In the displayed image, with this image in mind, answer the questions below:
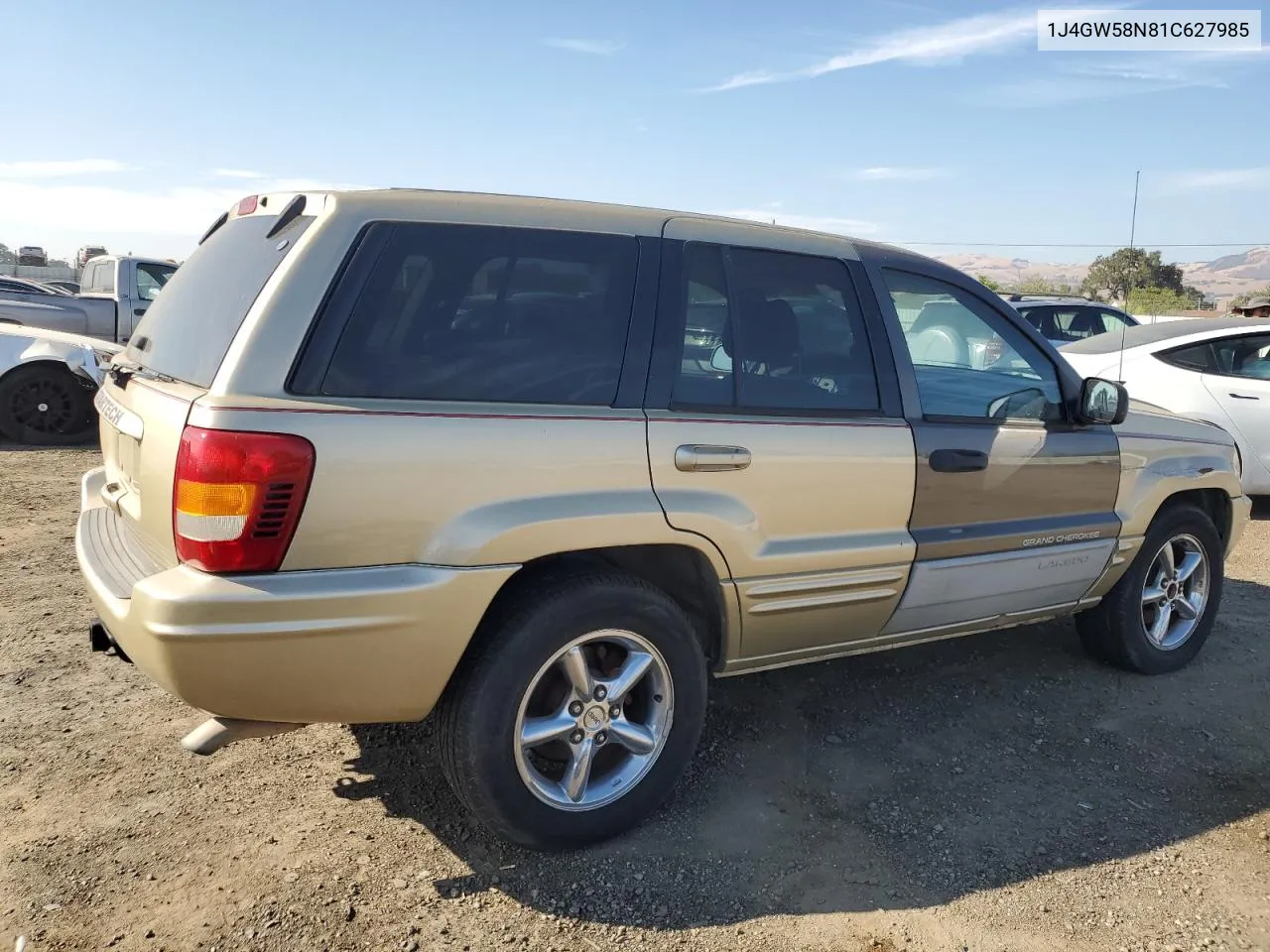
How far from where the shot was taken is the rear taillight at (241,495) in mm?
2334

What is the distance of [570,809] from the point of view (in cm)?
287

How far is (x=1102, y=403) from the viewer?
3875mm

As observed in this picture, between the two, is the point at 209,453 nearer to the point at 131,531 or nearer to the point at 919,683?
the point at 131,531

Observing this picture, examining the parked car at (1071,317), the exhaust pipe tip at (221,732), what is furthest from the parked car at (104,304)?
the parked car at (1071,317)

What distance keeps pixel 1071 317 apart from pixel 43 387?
11144mm

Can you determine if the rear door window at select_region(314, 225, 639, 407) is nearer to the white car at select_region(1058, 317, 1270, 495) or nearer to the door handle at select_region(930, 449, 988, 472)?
the door handle at select_region(930, 449, 988, 472)

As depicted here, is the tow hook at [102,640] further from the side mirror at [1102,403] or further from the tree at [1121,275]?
the tree at [1121,275]

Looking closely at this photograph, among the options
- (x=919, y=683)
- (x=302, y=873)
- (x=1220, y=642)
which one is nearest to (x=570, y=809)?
(x=302, y=873)

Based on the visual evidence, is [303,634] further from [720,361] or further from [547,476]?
[720,361]

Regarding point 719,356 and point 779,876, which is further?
point 719,356

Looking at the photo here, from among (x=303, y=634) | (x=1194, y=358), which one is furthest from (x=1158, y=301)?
(x=303, y=634)

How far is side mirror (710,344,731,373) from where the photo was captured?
3072mm

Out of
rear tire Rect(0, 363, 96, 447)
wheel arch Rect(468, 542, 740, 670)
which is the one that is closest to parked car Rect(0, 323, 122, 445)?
rear tire Rect(0, 363, 96, 447)

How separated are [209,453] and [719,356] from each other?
152 centimetres
